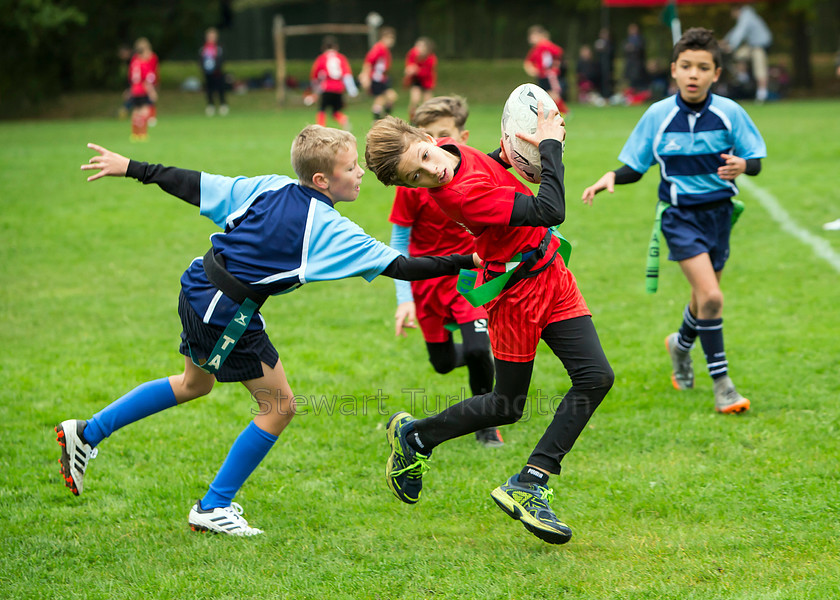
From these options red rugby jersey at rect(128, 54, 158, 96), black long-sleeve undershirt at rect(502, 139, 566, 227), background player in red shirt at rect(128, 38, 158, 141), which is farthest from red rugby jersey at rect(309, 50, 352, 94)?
black long-sleeve undershirt at rect(502, 139, 566, 227)

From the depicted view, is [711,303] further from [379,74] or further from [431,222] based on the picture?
[379,74]

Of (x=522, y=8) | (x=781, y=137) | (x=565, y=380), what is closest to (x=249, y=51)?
(x=522, y=8)

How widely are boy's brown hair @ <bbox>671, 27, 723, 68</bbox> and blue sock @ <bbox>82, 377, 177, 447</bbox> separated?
3327 millimetres

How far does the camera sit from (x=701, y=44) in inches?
203

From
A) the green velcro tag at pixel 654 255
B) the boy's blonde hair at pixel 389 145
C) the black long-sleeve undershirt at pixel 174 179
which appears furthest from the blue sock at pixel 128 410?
the green velcro tag at pixel 654 255

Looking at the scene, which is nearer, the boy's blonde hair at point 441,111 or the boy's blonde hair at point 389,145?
the boy's blonde hair at point 389,145

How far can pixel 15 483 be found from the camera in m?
4.55

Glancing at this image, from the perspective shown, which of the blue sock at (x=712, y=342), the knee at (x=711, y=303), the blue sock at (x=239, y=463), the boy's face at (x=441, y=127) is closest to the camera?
the blue sock at (x=239, y=463)

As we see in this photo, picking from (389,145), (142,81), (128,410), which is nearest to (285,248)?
(389,145)

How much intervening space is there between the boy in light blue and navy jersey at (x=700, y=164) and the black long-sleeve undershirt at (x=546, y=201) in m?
1.77

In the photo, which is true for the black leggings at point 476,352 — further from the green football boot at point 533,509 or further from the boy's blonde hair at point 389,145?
the boy's blonde hair at point 389,145

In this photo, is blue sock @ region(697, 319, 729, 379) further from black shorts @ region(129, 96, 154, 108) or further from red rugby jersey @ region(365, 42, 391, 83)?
black shorts @ region(129, 96, 154, 108)

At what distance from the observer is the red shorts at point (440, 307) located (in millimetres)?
4930

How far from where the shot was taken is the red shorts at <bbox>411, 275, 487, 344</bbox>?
493cm
